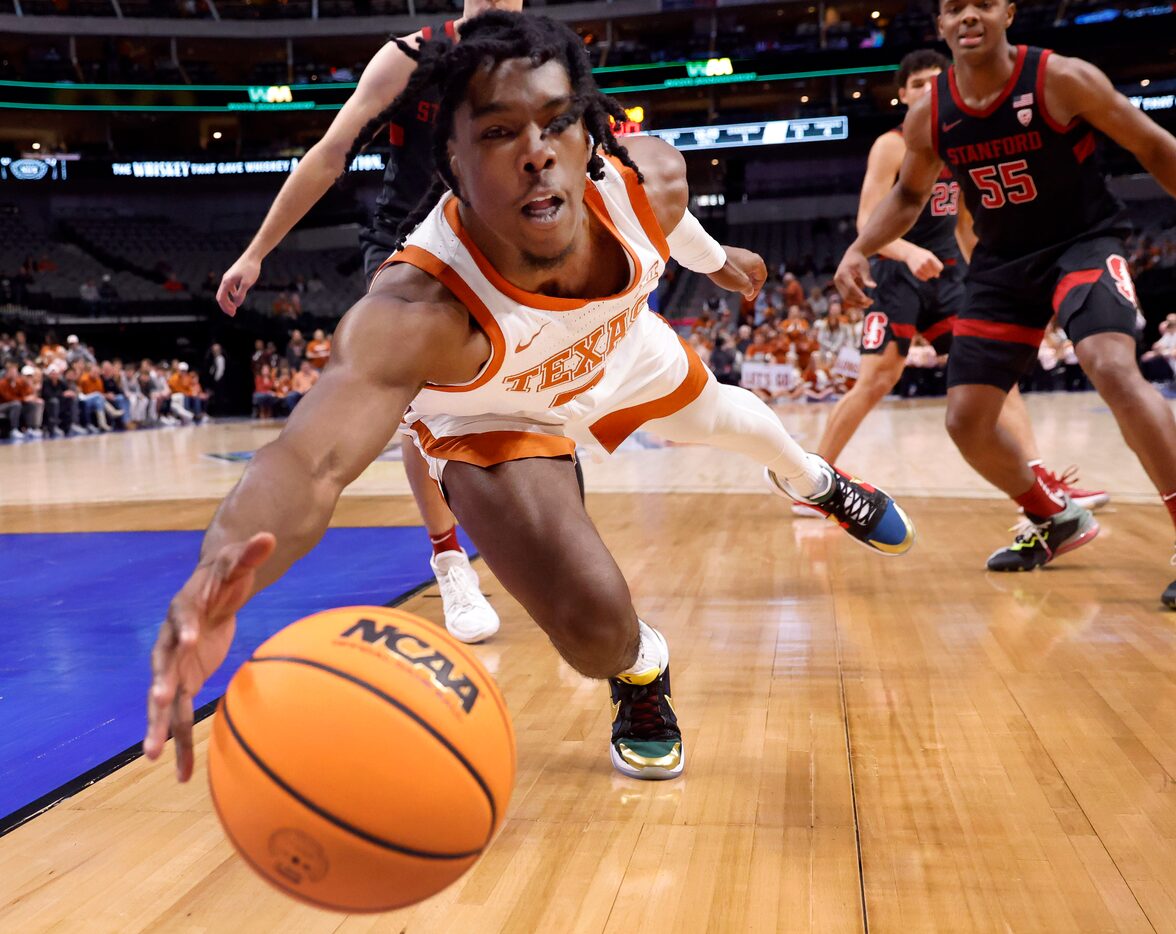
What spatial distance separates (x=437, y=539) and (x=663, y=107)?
28616 mm

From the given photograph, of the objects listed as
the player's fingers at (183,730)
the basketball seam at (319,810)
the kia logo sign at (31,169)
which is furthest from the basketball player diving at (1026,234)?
the kia logo sign at (31,169)

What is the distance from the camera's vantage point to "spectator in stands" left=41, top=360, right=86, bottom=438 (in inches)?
613

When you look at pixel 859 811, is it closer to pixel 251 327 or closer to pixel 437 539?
pixel 437 539

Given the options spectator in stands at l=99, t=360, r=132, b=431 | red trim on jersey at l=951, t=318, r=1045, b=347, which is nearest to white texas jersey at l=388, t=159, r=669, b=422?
red trim on jersey at l=951, t=318, r=1045, b=347

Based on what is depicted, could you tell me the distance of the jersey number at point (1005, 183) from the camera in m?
3.54

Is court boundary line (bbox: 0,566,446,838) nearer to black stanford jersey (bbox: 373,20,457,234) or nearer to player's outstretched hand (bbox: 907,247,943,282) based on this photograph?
black stanford jersey (bbox: 373,20,457,234)

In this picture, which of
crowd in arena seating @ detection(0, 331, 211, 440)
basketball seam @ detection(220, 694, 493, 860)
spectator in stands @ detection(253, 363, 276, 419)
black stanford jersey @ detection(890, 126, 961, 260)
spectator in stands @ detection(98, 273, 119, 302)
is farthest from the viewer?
spectator in stands @ detection(98, 273, 119, 302)

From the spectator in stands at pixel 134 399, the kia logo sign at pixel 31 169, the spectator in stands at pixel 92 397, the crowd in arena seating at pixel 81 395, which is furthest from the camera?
the kia logo sign at pixel 31 169

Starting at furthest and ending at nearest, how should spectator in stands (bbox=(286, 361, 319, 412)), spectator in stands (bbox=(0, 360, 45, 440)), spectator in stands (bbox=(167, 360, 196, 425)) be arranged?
spectator in stands (bbox=(167, 360, 196, 425))
spectator in stands (bbox=(286, 361, 319, 412))
spectator in stands (bbox=(0, 360, 45, 440))

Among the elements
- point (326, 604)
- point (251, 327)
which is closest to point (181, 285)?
point (251, 327)

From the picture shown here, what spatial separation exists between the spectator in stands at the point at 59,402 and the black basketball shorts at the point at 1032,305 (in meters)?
14.7

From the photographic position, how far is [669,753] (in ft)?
6.97

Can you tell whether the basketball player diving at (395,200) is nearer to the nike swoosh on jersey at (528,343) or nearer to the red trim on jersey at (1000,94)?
the nike swoosh on jersey at (528,343)

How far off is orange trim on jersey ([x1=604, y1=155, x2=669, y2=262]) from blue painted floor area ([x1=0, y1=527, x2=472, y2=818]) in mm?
1588
